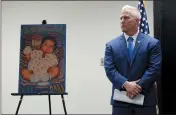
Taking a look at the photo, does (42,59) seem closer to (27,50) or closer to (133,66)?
(27,50)

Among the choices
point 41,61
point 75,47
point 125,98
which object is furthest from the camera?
point 75,47

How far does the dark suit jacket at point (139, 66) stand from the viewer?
86.0 inches

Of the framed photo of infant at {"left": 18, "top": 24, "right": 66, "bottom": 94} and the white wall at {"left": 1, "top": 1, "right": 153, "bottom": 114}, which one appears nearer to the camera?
the framed photo of infant at {"left": 18, "top": 24, "right": 66, "bottom": 94}

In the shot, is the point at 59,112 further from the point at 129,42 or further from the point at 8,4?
the point at 129,42

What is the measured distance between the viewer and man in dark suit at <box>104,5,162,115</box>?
2.18 metres

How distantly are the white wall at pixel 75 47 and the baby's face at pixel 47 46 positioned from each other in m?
1.52

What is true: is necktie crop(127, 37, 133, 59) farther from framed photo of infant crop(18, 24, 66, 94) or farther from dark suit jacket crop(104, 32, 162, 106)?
framed photo of infant crop(18, 24, 66, 94)

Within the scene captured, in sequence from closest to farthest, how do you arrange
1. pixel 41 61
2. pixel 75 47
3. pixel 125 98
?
pixel 125 98 < pixel 41 61 < pixel 75 47

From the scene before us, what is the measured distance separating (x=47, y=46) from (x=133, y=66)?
1.38 metres

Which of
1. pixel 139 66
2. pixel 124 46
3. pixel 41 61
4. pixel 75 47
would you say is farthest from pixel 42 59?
pixel 75 47

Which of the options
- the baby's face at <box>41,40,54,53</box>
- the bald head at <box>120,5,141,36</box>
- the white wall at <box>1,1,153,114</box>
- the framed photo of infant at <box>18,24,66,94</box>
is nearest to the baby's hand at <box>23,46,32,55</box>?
the framed photo of infant at <box>18,24,66,94</box>

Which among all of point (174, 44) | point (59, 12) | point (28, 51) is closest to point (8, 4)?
point (59, 12)

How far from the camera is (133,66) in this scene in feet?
7.25

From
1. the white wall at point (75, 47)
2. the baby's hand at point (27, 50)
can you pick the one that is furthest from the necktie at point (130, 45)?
the white wall at point (75, 47)
